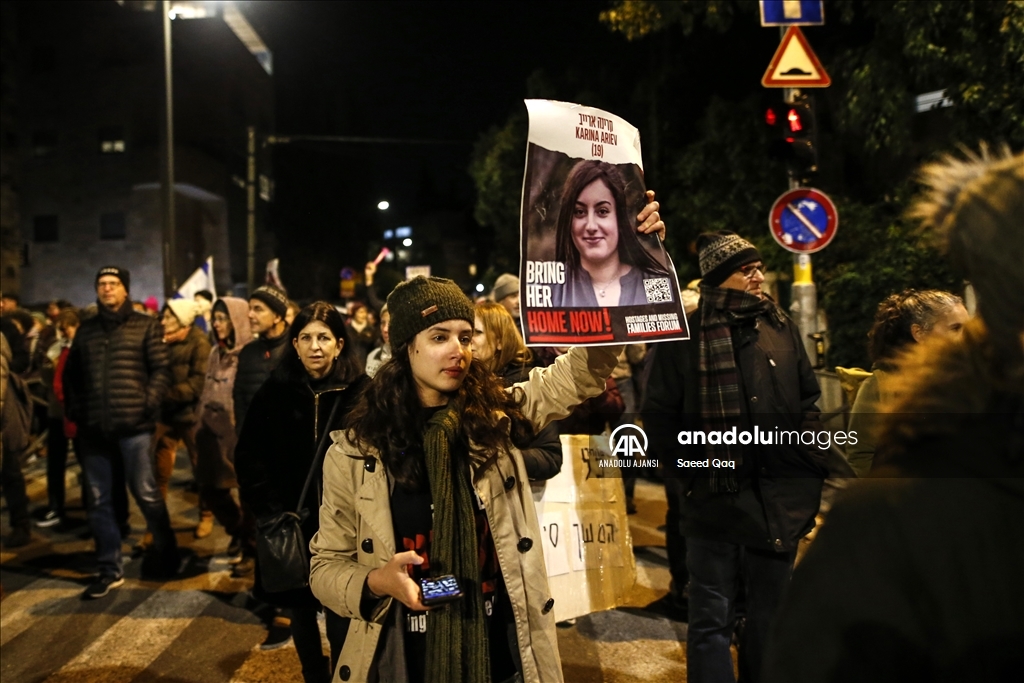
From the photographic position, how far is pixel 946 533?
3.59ft

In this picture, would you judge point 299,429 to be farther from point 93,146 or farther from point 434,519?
point 93,146

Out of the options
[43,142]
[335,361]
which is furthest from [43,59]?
[335,361]

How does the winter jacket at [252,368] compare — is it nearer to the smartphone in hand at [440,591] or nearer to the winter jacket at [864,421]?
the winter jacket at [864,421]

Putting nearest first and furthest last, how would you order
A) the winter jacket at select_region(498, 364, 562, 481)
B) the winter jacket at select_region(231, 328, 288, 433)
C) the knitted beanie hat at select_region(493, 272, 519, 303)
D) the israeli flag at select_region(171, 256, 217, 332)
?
the winter jacket at select_region(498, 364, 562, 481) → the winter jacket at select_region(231, 328, 288, 433) → the knitted beanie hat at select_region(493, 272, 519, 303) → the israeli flag at select_region(171, 256, 217, 332)

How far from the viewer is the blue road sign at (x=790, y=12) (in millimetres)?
8438

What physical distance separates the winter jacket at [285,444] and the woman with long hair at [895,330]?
2174 mm

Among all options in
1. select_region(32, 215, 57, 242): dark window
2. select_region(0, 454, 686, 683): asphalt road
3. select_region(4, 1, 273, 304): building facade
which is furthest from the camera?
select_region(32, 215, 57, 242): dark window

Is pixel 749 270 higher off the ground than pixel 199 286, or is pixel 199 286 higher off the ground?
pixel 199 286

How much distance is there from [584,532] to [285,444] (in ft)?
4.87

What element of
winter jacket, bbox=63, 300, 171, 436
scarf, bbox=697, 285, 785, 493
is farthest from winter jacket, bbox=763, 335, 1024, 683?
winter jacket, bbox=63, 300, 171, 436

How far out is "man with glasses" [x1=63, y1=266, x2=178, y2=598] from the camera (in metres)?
6.18

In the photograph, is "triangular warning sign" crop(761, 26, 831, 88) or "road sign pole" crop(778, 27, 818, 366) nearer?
"triangular warning sign" crop(761, 26, 831, 88)

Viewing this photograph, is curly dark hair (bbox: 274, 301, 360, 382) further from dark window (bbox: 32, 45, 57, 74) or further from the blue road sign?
dark window (bbox: 32, 45, 57, 74)

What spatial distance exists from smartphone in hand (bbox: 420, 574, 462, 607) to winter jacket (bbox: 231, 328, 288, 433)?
3789 millimetres
